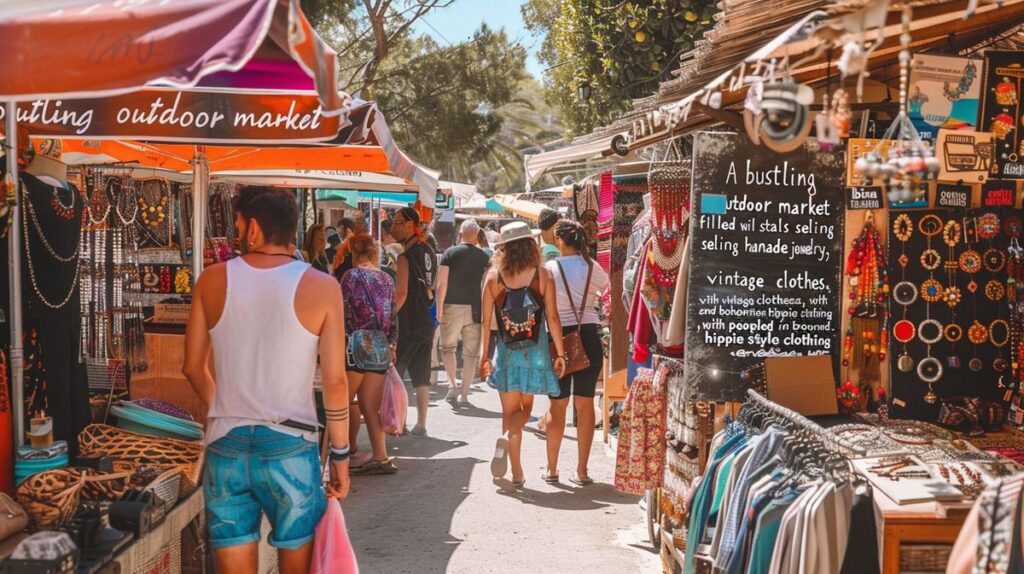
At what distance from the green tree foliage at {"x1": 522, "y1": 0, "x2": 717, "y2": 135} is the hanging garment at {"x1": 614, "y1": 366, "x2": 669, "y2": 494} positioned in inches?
277

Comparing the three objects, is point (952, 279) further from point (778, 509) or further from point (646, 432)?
point (646, 432)

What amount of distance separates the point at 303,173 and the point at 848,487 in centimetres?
730

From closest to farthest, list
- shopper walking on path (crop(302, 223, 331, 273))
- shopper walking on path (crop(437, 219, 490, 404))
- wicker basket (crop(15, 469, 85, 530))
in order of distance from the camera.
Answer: wicker basket (crop(15, 469, 85, 530))
shopper walking on path (crop(302, 223, 331, 273))
shopper walking on path (crop(437, 219, 490, 404))

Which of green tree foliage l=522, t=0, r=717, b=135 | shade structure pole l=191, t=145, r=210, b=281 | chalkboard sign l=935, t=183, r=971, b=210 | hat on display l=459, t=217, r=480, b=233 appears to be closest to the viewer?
chalkboard sign l=935, t=183, r=971, b=210

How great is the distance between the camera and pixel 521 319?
7.73 m

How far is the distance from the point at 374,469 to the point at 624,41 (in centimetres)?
811

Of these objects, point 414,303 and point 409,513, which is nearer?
point 409,513

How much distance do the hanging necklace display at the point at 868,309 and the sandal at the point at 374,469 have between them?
4.39 metres

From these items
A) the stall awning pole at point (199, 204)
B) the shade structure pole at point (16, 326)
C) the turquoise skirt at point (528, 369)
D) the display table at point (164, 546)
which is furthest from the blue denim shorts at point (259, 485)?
the turquoise skirt at point (528, 369)

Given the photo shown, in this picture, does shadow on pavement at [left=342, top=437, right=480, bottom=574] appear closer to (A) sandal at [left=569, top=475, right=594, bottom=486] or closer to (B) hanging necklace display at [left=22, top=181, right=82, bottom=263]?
(A) sandal at [left=569, top=475, right=594, bottom=486]

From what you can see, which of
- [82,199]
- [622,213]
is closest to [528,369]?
[622,213]

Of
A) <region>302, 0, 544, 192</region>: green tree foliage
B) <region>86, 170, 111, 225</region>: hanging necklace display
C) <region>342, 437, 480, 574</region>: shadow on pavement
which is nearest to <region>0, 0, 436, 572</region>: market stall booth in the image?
<region>86, 170, 111, 225</region>: hanging necklace display

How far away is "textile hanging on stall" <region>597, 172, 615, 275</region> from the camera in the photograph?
917 centimetres

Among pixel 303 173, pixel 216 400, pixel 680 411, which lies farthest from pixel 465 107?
pixel 216 400
